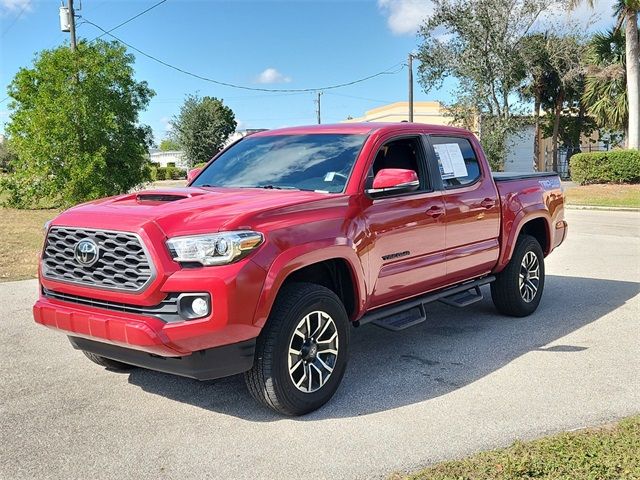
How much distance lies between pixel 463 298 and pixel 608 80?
25.6m

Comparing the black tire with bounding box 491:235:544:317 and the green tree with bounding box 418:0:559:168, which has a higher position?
the green tree with bounding box 418:0:559:168

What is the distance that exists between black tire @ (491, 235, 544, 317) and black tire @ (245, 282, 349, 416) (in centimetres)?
280

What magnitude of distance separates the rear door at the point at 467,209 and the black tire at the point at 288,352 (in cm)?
168

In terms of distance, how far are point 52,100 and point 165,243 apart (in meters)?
16.1

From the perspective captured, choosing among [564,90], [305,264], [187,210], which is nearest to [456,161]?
[305,264]

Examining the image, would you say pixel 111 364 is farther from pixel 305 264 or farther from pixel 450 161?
pixel 450 161

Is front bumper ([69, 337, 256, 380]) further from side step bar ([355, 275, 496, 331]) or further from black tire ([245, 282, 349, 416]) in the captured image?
side step bar ([355, 275, 496, 331])

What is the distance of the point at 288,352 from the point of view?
12.9 ft

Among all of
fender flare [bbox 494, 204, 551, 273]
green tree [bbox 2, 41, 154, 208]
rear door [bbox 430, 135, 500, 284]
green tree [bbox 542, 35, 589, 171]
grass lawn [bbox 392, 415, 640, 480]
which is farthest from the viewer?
green tree [bbox 542, 35, 589, 171]

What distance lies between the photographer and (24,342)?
5.86 metres

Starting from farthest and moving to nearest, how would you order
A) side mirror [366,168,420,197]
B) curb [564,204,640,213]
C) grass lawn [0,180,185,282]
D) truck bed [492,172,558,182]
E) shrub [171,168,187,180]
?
shrub [171,168,187,180] < curb [564,204,640,213] < grass lawn [0,180,185,282] < truck bed [492,172,558,182] < side mirror [366,168,420,197]

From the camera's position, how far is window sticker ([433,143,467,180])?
219 inches

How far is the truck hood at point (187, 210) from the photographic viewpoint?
3.69 metres

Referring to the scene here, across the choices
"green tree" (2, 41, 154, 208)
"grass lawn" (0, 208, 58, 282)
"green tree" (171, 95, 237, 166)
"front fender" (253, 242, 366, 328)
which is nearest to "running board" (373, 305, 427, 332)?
"front fender" (253, 242, 366, 328)
